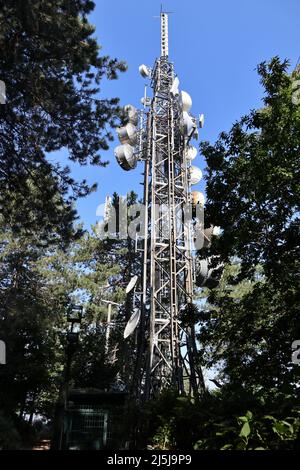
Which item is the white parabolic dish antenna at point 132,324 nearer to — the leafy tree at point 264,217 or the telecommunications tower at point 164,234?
the telecommunications tower at point 164,234

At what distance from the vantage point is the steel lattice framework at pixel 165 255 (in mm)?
14836

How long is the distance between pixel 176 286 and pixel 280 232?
7776mm

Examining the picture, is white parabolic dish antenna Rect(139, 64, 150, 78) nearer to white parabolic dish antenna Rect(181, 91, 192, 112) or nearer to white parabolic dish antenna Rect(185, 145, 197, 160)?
white parabolic dish antenna Rect(181, 91, 192, 112)

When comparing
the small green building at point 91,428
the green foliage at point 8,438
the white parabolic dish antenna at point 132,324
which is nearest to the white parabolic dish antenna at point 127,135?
the white parabolic dish antenna at point 132,324

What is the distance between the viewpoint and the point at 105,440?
39.5 ft

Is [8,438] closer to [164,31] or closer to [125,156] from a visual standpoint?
[125,156]

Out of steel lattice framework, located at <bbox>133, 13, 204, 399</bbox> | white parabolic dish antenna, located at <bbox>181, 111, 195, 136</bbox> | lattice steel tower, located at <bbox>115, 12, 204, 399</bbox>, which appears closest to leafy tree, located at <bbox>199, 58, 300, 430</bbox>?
lattice steel tower, located at <bbox>115, 12, 204, 399</bbox>

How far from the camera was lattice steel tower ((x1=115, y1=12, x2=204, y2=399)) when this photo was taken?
14914 millimetres

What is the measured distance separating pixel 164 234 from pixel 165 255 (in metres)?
0.95

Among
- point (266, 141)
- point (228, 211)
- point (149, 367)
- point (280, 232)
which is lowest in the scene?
point (149, 367)

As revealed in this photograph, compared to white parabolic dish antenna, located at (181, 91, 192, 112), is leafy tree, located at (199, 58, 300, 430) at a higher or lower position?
lower

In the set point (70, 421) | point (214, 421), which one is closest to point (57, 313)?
point (70, 421)

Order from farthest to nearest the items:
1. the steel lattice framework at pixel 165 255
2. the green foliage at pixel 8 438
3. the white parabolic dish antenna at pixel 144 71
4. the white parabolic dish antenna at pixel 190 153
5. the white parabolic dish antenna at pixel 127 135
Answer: the white parabolic dish antenna at pixel 144 71 < the white parabolic dish antenna at pixel 190 153 < the white parabolic dish antenna at pixel 127 135 < the steel lattice framework at pixel 165 255 < the green foliage at pixel 8 438
